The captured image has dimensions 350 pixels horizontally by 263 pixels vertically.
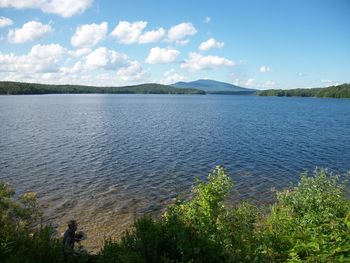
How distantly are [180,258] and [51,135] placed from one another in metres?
60.1

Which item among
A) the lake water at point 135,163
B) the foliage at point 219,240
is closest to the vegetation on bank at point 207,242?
the foliage at point 219,240

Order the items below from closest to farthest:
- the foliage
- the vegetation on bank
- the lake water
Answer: the vegetation on bank < the foliage < the lake water

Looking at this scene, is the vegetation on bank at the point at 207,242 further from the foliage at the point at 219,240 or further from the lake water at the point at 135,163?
the lake water at the point at 135,163

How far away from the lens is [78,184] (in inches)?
1335

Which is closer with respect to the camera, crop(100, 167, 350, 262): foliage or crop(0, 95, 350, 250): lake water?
crop(100, 167, 350, 262): foliage

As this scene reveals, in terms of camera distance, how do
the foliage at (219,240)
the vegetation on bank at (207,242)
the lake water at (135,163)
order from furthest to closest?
the lake water at (135,163), the foliage at (219,240), the vegetation on bank at (207,242)

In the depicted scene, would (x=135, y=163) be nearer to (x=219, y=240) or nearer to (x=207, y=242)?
(x=219, y=240)

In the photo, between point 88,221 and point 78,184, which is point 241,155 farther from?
point 88,221

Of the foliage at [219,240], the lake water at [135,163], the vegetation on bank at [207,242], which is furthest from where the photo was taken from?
the lake water at [135,163]

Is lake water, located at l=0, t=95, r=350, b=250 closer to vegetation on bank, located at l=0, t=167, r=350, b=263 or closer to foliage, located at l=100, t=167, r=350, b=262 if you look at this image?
foliage, located at l=100, t=167, r=350, b=262

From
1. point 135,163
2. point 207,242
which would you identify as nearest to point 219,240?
point 207,242

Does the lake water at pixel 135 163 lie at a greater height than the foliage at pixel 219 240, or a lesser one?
lesser

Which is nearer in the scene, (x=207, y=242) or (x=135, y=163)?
(x=207, y=242)

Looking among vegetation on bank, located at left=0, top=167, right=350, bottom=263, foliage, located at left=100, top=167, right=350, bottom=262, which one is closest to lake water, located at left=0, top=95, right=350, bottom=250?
foliage, located at left=100, top=167, right=350, bottom=262
